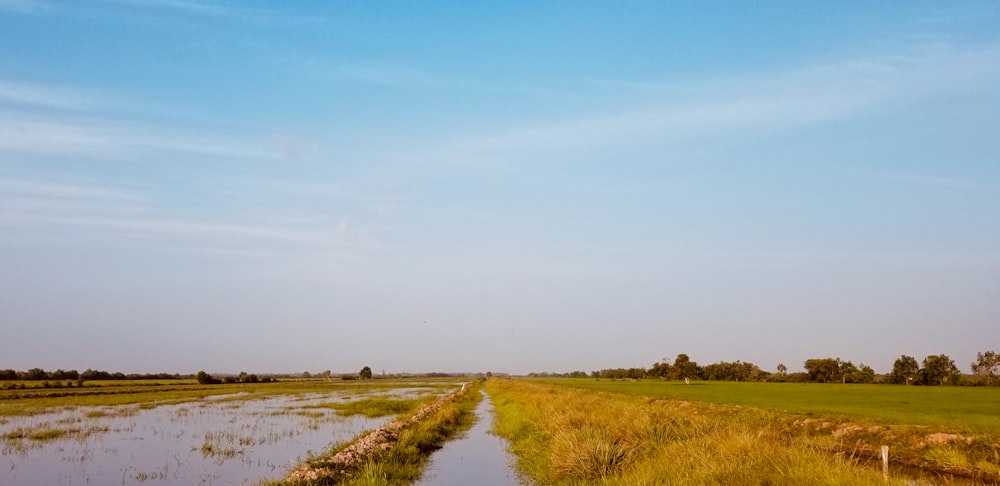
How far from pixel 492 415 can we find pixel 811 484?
2914 centimetres

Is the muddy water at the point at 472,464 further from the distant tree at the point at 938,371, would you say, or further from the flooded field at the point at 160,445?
the distant tree at the point at 938,371

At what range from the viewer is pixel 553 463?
13.6 m

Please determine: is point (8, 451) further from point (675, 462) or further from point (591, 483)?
point (675, 462)

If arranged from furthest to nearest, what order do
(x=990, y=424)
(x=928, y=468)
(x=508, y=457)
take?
1. (x=990, y=424)
2. (x=508, y=457)
3. (x=928, y=468)

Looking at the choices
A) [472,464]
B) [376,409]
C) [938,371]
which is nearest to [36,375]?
[376,409]

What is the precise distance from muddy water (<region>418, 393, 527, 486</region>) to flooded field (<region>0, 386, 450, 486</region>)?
156 inches

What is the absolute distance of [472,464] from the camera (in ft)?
56.9

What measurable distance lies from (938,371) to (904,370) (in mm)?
11432

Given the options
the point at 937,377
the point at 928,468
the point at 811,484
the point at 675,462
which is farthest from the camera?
the point at 937,377

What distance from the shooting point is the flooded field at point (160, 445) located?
15359 millimetres

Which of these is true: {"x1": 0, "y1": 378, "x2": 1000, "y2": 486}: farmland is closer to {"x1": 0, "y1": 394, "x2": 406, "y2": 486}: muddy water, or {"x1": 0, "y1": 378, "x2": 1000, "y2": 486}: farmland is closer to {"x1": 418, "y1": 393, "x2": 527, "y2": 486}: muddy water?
{"x1": 0, "y1": 394, "x2": 406, "y2": 486}: muddy water

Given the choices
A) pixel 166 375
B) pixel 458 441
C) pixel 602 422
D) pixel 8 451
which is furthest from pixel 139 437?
pixel 166 375

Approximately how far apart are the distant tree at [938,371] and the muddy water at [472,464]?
84.5m

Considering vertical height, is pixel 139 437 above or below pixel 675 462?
below
